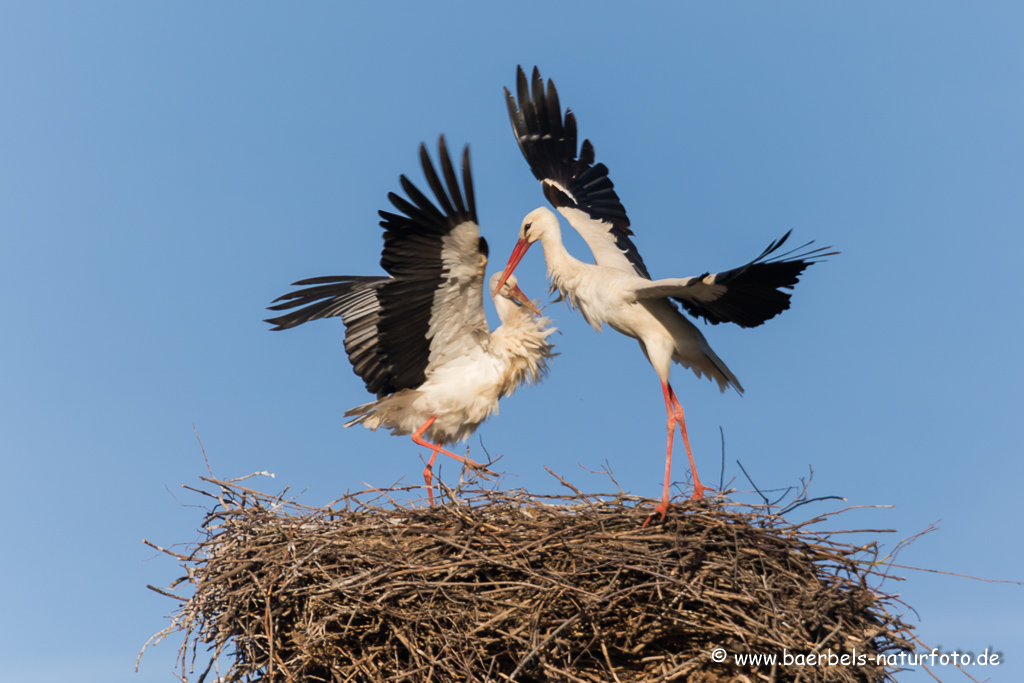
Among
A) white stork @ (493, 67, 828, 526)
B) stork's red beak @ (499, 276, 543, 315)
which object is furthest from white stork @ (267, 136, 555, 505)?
white stork @ (493, 67, 828, 526)

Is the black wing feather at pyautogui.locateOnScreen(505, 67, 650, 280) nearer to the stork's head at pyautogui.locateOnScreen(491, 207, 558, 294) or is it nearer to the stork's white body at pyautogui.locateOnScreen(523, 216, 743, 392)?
the stork's head at pyautogui.locateOnScreen(491, 207, 558, 294)

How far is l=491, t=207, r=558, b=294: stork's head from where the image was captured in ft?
21.1

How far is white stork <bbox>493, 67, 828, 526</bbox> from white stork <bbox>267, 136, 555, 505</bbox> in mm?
556

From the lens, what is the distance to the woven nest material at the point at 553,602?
4328 millimetres

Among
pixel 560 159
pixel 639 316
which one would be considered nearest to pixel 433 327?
pixel 639 316

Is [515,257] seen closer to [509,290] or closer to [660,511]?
[509,290]

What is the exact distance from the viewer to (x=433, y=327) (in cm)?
623

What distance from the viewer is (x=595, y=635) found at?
4.38 m

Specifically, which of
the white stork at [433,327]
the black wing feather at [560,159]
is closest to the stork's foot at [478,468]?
the white stork at [433,327]

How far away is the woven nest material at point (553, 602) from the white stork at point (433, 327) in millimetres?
1238

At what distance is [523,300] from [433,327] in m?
0.89

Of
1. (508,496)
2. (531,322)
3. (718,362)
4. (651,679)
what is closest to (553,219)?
(531,322)

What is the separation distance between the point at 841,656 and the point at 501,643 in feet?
5.02

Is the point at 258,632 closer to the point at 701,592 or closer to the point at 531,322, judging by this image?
the point at 701,592
